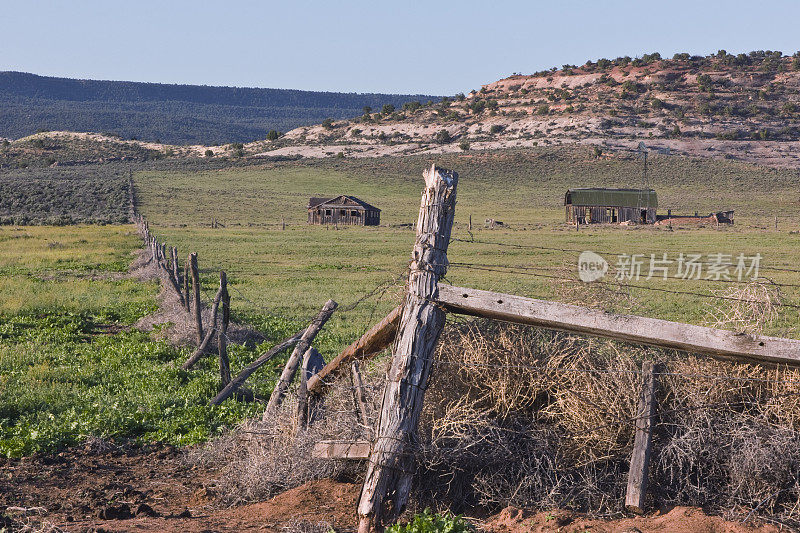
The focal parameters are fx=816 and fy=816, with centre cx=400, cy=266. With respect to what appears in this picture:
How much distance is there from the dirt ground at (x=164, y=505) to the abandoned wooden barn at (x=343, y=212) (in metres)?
58.1

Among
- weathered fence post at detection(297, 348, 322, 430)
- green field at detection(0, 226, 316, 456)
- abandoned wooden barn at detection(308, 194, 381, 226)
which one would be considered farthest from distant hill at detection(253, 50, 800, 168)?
weathered fence post at detection(297, 348, 322, 430)

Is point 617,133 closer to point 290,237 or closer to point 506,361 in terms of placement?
point 290,237

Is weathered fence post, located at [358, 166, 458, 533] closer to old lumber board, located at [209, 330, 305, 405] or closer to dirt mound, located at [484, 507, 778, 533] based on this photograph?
dirt mound, located at [484, 507, 778, 533]

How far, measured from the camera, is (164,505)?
6.52m

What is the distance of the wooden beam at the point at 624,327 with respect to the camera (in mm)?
5230

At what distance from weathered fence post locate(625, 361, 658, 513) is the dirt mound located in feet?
0.46

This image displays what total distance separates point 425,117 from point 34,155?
6253 centimetres

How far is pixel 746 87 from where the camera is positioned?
13362 cm

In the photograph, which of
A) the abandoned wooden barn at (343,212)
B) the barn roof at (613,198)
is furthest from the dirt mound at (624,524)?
the abandoned wooden barn at (343,212)

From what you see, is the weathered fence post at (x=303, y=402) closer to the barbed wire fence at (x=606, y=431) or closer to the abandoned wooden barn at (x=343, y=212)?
the barbed wire fence at (x=606, y=431)

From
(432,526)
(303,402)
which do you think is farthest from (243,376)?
(432,526)

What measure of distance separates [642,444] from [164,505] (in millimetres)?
3728

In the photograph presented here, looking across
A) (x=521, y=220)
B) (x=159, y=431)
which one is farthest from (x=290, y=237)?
(x=159, y=431)

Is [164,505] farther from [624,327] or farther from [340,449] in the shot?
[624,327]
